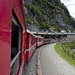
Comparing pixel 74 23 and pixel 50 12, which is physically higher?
pixel 50 12

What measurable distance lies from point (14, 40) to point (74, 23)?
97382 millimetres

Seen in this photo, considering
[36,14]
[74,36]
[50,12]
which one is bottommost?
[74,36]

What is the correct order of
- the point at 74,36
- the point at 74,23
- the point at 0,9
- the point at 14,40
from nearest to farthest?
the point at 0,9 → the point at 14,40 → the point at 74,36 → the point at 74,23

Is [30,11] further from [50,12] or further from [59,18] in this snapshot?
[59,18]

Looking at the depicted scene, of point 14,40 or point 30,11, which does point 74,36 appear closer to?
point 30,11

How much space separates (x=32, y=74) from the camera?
15.2 ft

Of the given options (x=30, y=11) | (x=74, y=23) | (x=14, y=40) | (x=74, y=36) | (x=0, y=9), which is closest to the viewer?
(x=0, y=9)

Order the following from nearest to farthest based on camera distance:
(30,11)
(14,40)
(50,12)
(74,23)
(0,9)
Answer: (0,9) < (14,40) < (30,11) < (50,12) < (74,23)

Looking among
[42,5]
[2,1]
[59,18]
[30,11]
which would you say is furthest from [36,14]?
[2,1]

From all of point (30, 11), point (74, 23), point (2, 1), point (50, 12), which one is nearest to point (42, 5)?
point (50, 12)

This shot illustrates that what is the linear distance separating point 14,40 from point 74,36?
63.5m

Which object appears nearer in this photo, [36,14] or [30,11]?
[30,11]

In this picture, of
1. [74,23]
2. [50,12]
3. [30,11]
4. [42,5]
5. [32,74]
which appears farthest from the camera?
[74,23]

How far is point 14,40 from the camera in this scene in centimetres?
423
